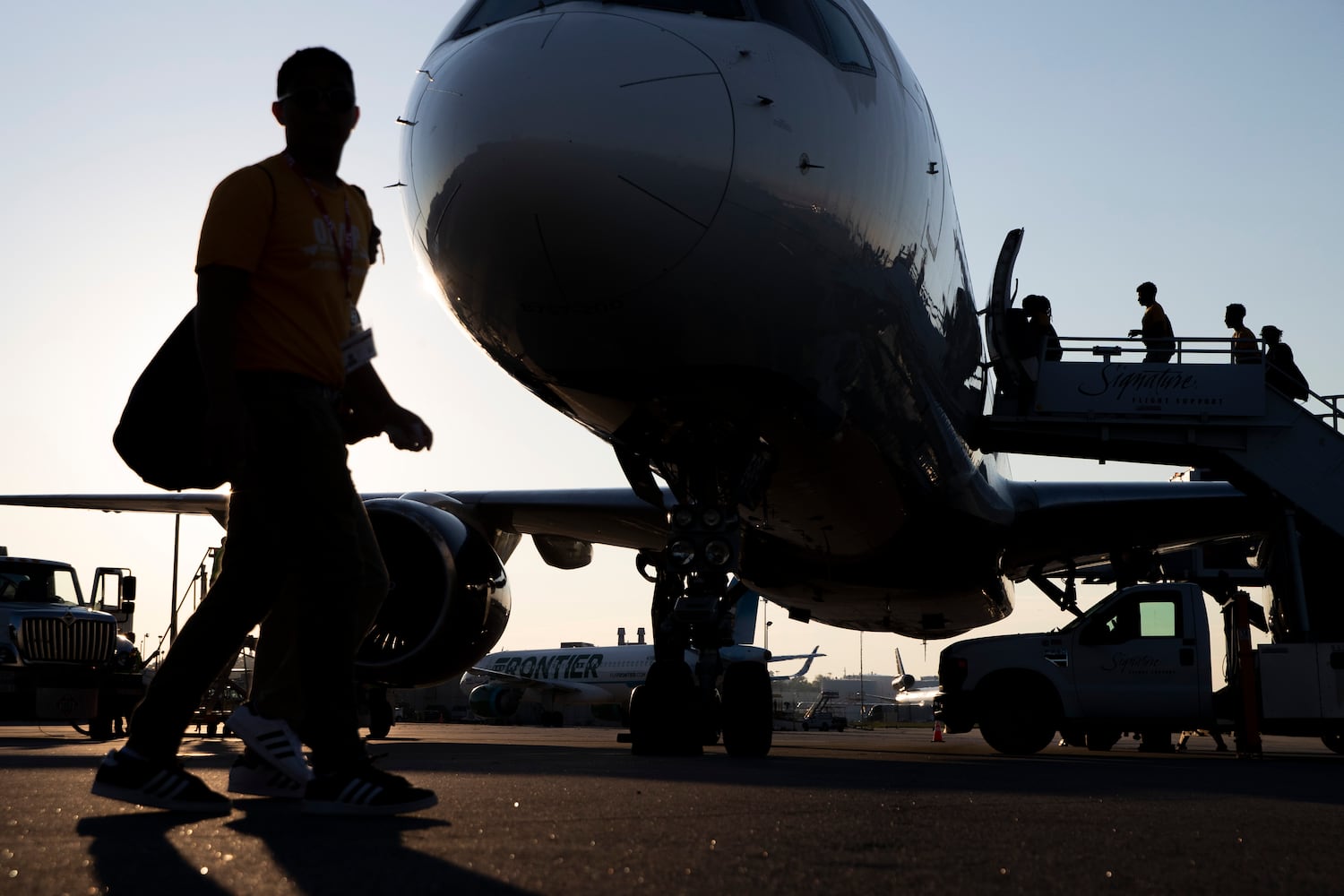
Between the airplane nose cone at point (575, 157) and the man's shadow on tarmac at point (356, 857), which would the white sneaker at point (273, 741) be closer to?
the man's shadow on tarmac at point (356, 857)

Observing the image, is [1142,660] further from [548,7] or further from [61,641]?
[61,641]

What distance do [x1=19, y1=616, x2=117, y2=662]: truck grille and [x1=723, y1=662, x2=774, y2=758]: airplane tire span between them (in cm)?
896

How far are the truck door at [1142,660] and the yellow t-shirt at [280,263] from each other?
854 centimetres

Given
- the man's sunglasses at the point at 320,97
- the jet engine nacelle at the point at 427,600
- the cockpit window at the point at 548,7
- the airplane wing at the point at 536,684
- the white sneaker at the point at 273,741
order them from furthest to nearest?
1. the airplane wing at the point at 536,684
2. the jet engine nacelle at the point at 427,600
3. the cockpit window at the point at 548,7
4. the white sneaker at the point at 273,741
5. the man's sunglasses at the point at 320,97

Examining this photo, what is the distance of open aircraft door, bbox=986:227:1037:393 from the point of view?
1005 cm

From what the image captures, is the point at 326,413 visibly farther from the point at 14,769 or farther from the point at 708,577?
the point at 708,577

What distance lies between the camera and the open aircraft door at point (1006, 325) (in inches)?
396

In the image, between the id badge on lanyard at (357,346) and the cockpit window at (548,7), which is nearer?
the id badge on lanyard at (357,346)

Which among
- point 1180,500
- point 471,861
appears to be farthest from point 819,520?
point 471,861

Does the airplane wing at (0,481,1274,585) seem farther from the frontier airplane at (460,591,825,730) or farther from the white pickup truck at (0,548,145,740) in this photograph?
the frontier airplane at (460,591,825,730)

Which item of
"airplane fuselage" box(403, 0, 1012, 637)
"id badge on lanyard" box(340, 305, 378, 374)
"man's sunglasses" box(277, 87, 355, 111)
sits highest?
"airplane fuselage" box(403, 0, 1012, 637)
